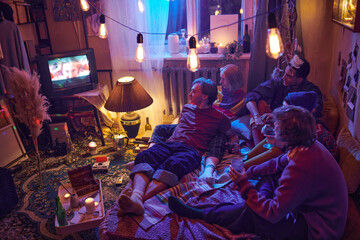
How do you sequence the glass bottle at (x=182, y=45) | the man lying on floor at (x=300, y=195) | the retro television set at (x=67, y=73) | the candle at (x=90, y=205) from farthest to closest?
the glass bottle at (x=182, y=45) → the retro television set at (x=67, y=73) → the candle at (x=90, y=205) → the man lying on floor at (x=300, y=195)

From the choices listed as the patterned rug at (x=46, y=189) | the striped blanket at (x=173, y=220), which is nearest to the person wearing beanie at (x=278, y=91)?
the striped blanket at (x=173, y=220)

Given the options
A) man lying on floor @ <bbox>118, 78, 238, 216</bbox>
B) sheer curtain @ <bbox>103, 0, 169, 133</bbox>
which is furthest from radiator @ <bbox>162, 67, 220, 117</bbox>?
man lying on floor @ <bbox>118, 78, 238, 216</bbox>

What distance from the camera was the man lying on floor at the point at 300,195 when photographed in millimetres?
1638

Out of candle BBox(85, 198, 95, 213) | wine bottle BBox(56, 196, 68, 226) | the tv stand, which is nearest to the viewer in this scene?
wine bottle BBox(56, 196, 68, 226)

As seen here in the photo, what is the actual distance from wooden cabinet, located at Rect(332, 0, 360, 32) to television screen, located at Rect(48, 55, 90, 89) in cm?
310

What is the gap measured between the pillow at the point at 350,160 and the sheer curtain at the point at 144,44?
264cm

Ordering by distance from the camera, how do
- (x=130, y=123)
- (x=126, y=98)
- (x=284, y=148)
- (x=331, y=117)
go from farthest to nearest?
(x=130, y=123)
(x=126, y=98)
(x=331, y=117)
(x=284, y=148)

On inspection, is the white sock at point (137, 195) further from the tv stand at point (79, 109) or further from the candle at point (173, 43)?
the candle at point (173, 43)

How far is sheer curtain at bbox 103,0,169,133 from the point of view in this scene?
4.05 metres

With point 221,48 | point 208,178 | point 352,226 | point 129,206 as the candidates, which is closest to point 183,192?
point 208,178

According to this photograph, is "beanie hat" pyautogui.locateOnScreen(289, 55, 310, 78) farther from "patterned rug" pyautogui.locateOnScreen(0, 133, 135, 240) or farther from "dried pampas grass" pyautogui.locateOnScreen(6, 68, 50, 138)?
"dried pampas grass" pyautogui.locateOnScreen(6, 68, 50, 138)

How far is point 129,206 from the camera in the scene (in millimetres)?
2002

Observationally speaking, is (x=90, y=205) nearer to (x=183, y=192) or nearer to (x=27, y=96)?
(x=183, y=192)

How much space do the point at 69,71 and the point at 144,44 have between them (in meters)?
1.08
